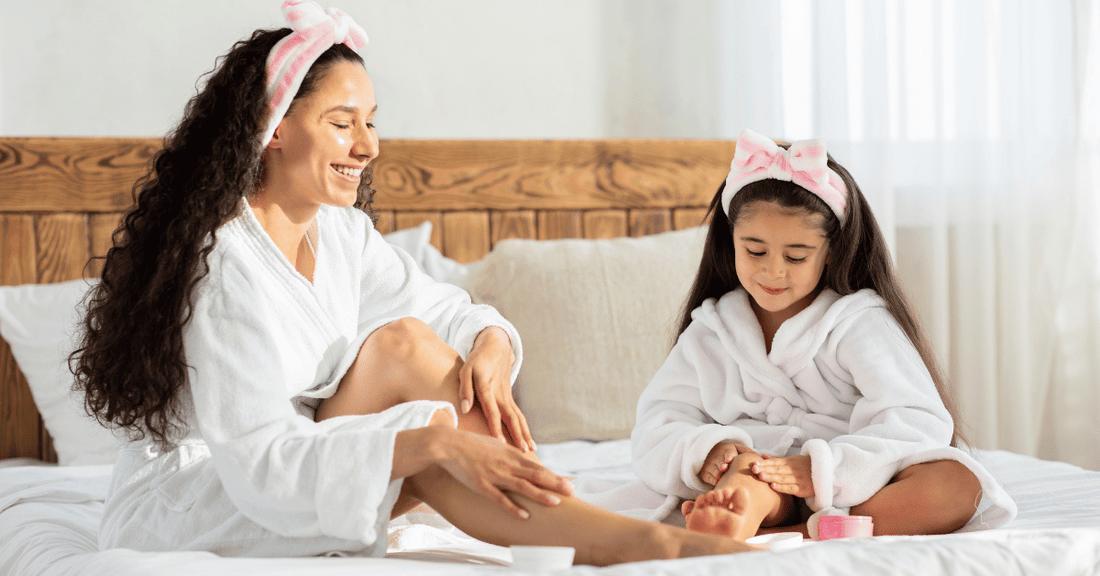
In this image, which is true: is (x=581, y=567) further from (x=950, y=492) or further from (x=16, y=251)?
(x=16, y=251)

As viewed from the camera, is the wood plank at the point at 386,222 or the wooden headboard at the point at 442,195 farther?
the wood plank at the point at 386,222

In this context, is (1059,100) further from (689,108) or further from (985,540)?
(985,540)

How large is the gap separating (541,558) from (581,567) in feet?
0.15

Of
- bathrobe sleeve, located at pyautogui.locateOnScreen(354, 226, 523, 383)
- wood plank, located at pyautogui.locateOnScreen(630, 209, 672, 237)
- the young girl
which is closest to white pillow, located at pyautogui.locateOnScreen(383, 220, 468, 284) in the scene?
wood plank, located at pyautogui.locateOnScreen(630, 209, 672, 237)

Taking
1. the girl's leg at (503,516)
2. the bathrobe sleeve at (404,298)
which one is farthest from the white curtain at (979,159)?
the girl's leg at (503,516)

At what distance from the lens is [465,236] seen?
2.50m

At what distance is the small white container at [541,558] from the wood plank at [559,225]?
1652 millimetres

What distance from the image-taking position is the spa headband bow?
128cm

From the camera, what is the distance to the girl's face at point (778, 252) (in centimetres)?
154

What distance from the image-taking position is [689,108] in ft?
9.27

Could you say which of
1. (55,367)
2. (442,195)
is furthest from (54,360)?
(442,195)

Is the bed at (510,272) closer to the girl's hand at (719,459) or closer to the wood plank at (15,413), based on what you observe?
the wood plank at (15,413)

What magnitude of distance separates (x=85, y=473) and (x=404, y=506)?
952 millimetres

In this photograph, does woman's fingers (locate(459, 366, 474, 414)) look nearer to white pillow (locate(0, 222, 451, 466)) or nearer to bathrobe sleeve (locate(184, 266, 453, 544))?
bathrobe sleeve (locate(184, 266, 453, 544))
